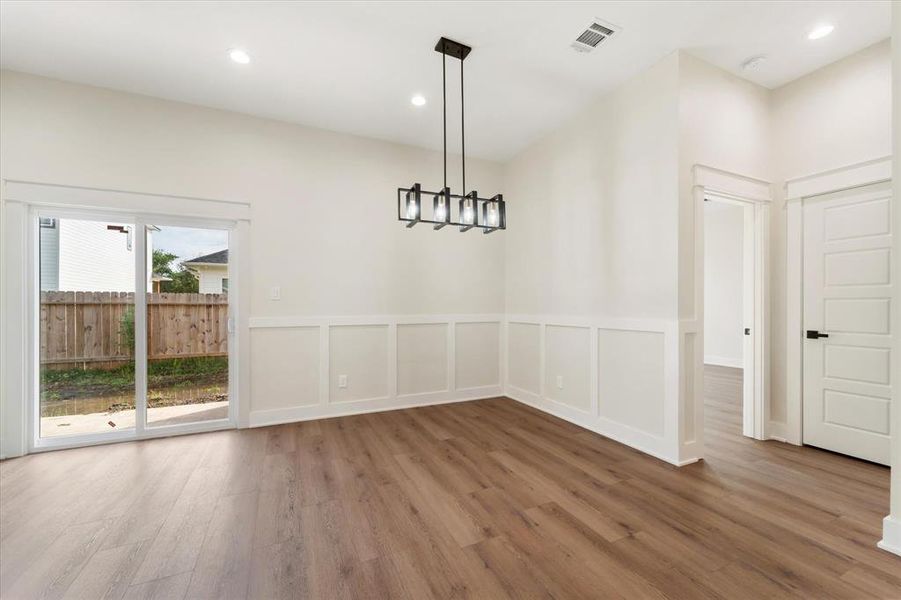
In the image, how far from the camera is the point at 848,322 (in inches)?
113

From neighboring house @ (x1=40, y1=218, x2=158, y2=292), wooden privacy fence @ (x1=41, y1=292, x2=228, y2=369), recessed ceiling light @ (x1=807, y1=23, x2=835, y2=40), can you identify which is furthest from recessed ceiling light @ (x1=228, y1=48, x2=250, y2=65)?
recessed ceiling light @ (x1=807, y1=23, x2=835, y2=40)

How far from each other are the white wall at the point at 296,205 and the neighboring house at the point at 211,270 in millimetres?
289

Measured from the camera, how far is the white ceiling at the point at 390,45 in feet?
7.87

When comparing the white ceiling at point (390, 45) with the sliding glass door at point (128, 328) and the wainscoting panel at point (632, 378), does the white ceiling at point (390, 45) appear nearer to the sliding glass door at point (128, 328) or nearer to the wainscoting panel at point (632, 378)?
the sliding glass door at point (128, 328)

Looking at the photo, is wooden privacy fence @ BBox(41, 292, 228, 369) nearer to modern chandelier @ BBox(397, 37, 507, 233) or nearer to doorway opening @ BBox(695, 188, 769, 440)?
modern chandelier @ BBox(397, 37, 507, 233)

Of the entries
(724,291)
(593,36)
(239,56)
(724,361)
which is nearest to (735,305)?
(724,291)

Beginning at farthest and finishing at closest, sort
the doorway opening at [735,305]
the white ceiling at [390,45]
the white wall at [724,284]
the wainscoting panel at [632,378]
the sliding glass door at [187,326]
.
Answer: the white wall at [724,284] < the sliding glass door at [187,326] < the doorway opening at [735,305] < the wainscoting panel at [632,378] < the white ceiling at [390,45]

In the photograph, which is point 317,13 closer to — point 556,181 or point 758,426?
point 556,181

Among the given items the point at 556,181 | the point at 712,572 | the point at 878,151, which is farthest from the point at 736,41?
the point at 712,572

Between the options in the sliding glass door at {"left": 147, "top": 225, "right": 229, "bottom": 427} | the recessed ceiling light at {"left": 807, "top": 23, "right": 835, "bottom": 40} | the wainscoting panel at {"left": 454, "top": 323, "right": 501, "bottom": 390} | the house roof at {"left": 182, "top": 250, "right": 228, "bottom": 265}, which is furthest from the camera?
the wainscoting panel at {"left": 454, "top": 323, "right": 501, "bottom": 390}

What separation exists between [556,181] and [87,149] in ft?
14.6

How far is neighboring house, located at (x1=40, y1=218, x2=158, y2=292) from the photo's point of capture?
3197mm

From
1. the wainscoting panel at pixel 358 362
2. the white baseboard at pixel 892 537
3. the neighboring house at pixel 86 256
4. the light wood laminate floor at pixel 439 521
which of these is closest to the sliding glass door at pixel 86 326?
Answer: the neighboring house at pixel 86 256

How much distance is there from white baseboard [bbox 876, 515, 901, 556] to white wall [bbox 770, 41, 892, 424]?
5.20 ft
